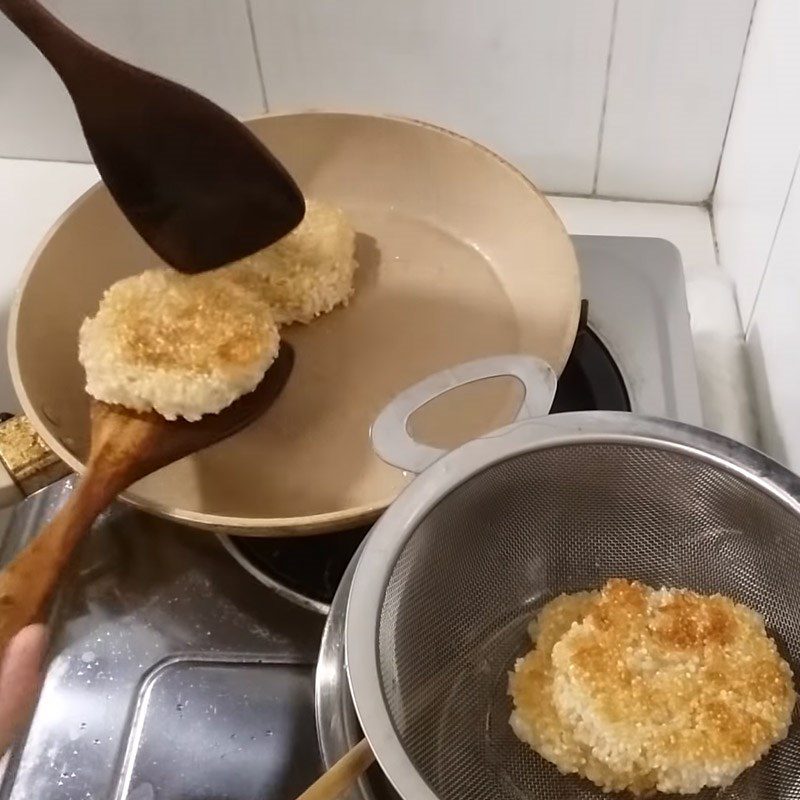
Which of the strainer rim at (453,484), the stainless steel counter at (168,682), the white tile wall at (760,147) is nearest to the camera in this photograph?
the strainer rim at (453,484)

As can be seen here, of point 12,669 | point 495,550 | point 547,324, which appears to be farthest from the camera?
point 547,324

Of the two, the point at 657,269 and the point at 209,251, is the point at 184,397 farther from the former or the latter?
the point at 657,269

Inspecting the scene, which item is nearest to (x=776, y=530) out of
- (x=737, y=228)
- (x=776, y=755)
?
(x=776, y=755)

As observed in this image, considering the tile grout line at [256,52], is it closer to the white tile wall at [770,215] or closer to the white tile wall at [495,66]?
the white tile wall at [495,66]

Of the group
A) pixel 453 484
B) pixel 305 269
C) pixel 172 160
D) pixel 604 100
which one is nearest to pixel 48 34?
pixel 172 160

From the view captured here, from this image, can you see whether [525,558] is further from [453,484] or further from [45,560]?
[45,560]

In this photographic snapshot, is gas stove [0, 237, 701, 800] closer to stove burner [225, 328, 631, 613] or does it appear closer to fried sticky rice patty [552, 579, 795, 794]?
stove burner [225, 328, 631, 613]

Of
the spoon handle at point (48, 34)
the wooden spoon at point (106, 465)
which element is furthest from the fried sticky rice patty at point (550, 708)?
the spoon handle at point (48, 34)
